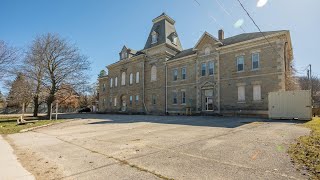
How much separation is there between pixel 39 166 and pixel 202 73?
77.1 feet

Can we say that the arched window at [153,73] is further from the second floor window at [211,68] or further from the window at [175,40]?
the second floor window at [211,68]

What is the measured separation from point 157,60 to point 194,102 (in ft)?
31.9

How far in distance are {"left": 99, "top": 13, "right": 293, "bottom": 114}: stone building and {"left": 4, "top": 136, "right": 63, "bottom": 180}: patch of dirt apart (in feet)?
66.5

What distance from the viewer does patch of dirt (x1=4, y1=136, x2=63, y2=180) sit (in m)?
4.97

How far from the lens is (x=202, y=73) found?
2711cm

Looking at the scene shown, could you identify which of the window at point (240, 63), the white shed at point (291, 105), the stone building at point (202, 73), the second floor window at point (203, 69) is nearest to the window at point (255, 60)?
the stone building at point (202, 73)

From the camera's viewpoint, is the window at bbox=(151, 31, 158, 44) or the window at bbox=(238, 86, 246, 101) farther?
the window at bbox=(151, 31, 158, 44)

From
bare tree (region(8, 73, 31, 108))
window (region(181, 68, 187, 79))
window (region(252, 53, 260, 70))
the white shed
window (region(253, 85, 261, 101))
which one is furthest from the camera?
window (region(181, 68, 187, 79))

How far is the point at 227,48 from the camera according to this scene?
80.6ft

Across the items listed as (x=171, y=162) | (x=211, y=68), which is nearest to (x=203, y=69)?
(x=211, y=68)

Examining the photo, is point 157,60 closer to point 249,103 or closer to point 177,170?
point 249,103

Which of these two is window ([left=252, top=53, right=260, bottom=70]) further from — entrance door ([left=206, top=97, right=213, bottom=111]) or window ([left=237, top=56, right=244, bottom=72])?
entrance door ([left=206, top=97, right=213, bottom=111])

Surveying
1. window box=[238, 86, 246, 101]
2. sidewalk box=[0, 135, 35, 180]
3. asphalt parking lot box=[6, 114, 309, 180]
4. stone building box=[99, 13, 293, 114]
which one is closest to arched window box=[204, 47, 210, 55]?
stone building box=[99, 13, 293, 114]

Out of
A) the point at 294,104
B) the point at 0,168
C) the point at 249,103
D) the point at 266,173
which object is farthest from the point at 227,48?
the point at 0,168
